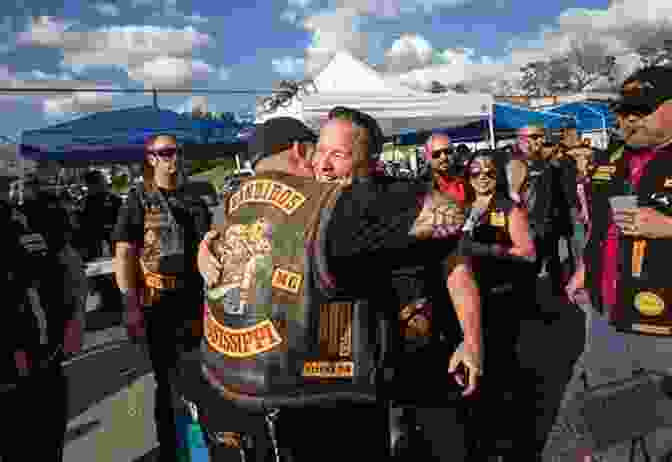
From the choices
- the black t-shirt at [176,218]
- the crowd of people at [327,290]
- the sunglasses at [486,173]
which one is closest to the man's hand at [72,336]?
the crowd of people at [327,290]

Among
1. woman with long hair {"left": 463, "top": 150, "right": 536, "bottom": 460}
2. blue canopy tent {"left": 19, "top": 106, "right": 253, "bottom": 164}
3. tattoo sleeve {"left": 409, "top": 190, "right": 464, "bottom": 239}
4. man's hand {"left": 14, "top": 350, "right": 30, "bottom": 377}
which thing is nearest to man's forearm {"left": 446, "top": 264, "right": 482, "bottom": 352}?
tattoo sleeve {"left": 409, "top": 190, "right": 464, "bottom": 239}

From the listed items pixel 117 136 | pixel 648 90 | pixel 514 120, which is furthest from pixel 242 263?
pixel 514 120

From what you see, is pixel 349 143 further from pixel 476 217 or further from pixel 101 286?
pixel 101 286

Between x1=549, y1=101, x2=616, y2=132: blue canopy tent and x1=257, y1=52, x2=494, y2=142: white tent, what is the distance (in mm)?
5934

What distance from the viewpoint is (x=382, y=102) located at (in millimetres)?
6781

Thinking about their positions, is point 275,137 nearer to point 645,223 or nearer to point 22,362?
point 22,362

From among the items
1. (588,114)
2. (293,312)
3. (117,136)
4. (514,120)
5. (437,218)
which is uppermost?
(588,114)

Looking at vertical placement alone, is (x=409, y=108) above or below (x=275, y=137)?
above

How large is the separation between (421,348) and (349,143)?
0.76 meters

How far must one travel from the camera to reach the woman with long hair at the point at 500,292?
3098 millimetres

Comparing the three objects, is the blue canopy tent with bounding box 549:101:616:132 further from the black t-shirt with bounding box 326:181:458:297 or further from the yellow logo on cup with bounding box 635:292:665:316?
the black t-shirt with bounding box 326:181:458:297

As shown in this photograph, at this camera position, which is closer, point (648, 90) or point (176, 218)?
point (648, 90)

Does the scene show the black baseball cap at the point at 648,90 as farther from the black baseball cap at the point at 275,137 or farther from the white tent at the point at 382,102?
the white tent at the point at 382,102

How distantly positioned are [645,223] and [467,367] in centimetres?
100
